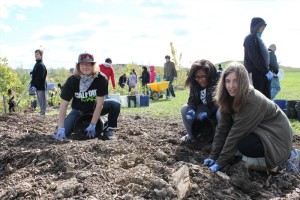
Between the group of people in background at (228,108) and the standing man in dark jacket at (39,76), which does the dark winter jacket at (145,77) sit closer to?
the standing man in dark jacket at (39,76)

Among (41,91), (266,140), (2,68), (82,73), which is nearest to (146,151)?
(266,140)

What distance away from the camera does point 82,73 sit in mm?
4773

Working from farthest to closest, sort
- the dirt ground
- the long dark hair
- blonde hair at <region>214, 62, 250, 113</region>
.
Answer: the long dark hair, blonde hair at <region>214, 62, 250, 113</region>, the dirt ground

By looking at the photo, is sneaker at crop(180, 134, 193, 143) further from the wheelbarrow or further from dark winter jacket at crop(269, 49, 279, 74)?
the wheelbarrow

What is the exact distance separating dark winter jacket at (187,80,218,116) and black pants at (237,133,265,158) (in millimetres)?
901

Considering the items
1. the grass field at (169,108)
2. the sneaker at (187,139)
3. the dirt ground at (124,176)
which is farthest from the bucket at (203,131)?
the grass field at (169,108)

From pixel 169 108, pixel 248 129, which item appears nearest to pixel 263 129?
pixel 248 129

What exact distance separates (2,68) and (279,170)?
815 cm

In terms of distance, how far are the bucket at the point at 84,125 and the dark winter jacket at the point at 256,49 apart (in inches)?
96.8

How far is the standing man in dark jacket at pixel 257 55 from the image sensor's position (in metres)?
5.60

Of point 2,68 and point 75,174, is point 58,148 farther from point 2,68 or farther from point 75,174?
point 2,68

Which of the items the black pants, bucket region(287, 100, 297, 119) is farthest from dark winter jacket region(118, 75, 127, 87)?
the black pants

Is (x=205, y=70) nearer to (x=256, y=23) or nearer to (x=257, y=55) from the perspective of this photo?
(x=257, y=55)

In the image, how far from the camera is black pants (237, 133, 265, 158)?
345 centimetres
